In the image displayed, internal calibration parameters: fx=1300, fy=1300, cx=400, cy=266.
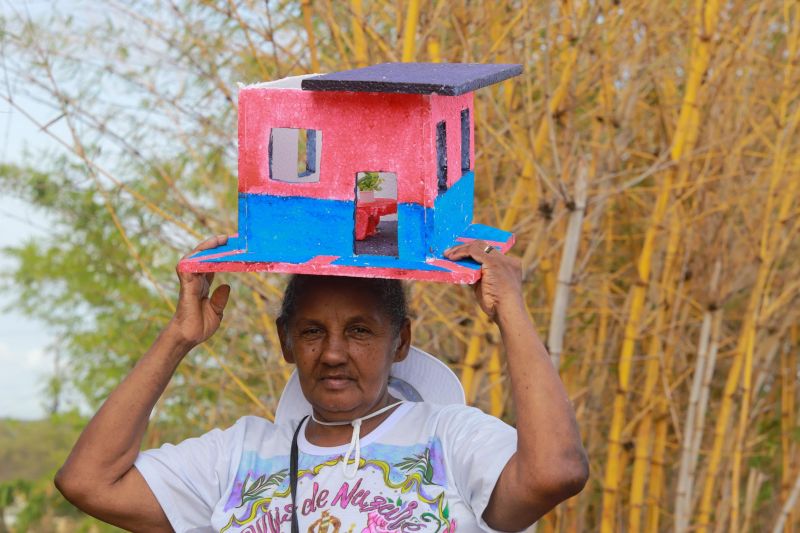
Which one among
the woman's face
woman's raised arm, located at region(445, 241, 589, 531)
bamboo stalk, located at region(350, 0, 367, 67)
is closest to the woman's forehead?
the woman's face

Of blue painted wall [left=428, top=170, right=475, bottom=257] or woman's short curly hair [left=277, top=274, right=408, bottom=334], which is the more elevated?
blue painted wall [left=428, top=170, right=475, bottom=257]

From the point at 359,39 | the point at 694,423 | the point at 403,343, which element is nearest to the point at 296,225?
the point at 403,343

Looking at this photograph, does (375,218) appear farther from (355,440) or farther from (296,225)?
(355,440)

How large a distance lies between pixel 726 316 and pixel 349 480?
2.59 meters

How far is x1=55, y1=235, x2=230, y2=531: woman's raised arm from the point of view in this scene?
2.43 m

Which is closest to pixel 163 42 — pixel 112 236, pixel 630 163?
pixel 630 163

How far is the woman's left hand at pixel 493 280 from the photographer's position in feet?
7.41

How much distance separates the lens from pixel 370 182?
2.62m

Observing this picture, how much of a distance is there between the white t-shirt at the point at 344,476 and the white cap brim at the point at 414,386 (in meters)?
0.06

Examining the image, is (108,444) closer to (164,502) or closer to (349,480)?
(164,502)

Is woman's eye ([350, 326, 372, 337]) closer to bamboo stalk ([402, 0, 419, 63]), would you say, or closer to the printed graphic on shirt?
the printed graphic on shirt

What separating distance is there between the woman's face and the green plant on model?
0.26 meters

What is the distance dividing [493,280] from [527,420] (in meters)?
0.25

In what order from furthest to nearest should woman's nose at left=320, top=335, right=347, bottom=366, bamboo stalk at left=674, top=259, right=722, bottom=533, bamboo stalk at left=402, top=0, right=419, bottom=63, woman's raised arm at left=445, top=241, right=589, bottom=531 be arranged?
bamboo stalk at left=674, top=259, right=722, bottom=533
bamboo stalk at left=402, top=0, right=419, bottom=63
woman's nose at left=320, top=335, right=347, bottom=366
woman's raised arm at left=445, top=241, right=589, bottom=531
